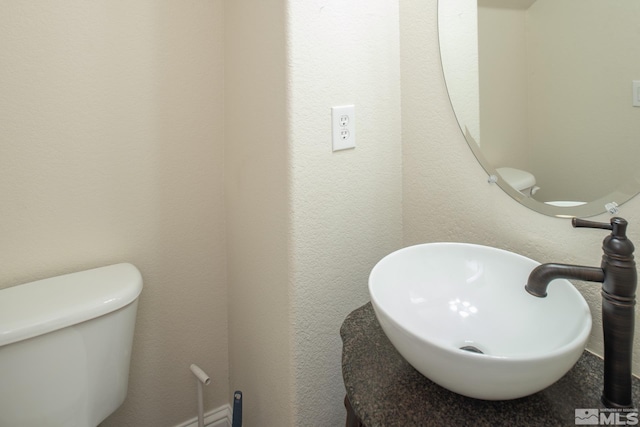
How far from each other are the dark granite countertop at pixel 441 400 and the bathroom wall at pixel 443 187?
148 millimetres

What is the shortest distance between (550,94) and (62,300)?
1.24 meters

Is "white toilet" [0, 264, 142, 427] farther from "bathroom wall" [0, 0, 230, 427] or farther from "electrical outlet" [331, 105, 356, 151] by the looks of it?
"electrical outlet" [331, 105, 356, 151]

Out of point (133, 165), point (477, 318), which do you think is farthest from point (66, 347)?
point (477, 318)

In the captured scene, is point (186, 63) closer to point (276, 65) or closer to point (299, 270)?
point (276, 65)

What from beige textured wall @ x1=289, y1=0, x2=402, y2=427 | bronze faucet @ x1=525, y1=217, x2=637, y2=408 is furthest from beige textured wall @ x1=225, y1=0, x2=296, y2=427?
bronze faucet @ x1=525, y1=217, x2=637, y2=408

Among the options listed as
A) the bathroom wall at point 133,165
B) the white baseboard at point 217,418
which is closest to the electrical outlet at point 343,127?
the bathroom wall at point 133,165

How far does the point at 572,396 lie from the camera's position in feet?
2.08

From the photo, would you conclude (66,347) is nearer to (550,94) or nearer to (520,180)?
(520,180)

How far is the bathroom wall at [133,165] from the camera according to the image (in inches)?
38.5

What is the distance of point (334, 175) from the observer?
0.97 meters

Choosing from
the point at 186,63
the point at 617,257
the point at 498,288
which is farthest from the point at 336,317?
the point at 186,63

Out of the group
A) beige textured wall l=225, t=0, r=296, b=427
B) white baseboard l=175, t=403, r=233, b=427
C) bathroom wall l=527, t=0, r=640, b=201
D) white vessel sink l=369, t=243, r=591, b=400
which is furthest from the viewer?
white baseboard l=175, t=403, r=233, b=427

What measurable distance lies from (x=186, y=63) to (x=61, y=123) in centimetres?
40

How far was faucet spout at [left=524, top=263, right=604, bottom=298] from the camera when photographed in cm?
62
